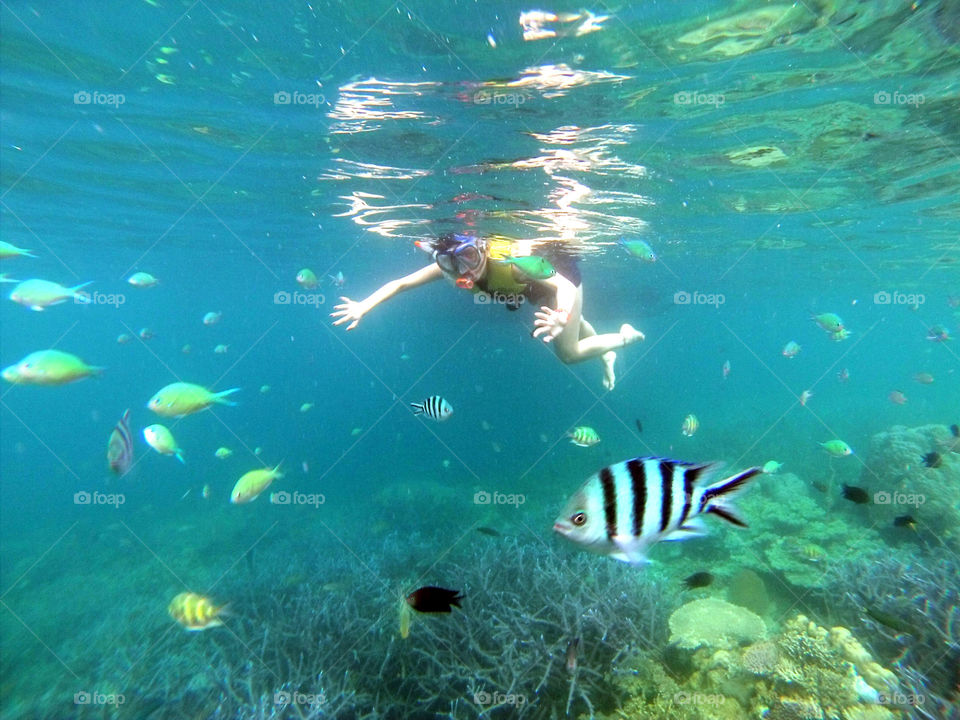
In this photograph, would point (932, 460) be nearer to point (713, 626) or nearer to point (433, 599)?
point (713, 626)

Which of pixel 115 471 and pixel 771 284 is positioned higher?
pixel 771 284

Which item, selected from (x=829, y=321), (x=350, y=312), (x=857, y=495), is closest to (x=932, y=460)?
(x=857, y=495)

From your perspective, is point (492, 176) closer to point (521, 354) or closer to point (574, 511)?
point (574, 511)

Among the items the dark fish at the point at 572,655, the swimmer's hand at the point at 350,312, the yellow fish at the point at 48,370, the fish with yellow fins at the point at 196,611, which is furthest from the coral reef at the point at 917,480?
the yellow fish at the point at 48,370

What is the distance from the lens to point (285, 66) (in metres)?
8.97

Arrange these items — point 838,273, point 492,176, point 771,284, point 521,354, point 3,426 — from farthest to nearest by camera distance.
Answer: point 3,426, point 521,354, point 771,284, point 838,273, point 492,176

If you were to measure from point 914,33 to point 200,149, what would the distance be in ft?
52.6

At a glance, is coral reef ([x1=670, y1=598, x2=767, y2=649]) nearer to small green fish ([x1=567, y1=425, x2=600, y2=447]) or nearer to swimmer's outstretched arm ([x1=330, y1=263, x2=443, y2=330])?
small green fish ([x1=567, y1=425, x2=600, y2=447])

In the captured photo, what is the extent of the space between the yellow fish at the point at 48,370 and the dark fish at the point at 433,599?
4.39 meters

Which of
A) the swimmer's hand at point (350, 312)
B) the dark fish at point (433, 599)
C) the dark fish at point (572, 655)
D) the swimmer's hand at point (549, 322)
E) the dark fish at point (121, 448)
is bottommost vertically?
the dark fish at point (572, 655)

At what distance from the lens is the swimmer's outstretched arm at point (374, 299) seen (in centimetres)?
651

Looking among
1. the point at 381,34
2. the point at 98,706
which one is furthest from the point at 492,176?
the point at 98,706

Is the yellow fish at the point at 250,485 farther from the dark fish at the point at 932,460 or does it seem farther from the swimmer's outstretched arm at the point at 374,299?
the dark fish at the point at 932,460

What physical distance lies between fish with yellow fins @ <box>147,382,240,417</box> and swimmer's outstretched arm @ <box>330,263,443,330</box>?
167cm
